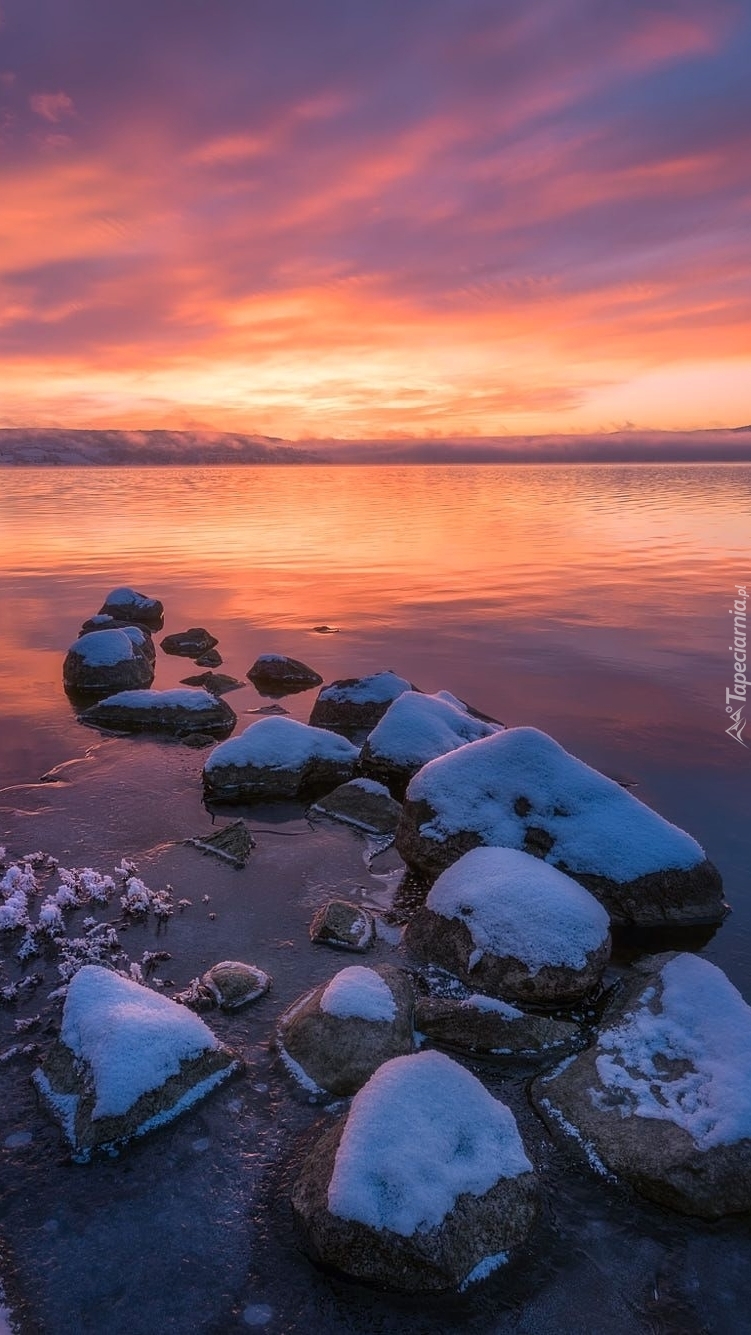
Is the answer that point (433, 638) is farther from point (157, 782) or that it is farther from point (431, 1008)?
point (431, 1008)

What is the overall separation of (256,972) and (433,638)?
17.4 meters

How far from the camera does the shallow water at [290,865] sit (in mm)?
4930

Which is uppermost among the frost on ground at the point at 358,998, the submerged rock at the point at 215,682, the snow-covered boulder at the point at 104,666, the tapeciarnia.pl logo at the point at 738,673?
the snow-covered boulder at the point at 104,666

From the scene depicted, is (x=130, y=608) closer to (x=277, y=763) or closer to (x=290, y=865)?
(x=277, y=763)

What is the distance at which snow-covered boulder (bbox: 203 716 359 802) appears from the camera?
12.4 metres

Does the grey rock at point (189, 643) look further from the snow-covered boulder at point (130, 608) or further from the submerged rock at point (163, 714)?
the submerged rock at point (163, 714)

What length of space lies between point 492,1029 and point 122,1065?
3.21 meters

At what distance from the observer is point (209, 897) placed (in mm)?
9398

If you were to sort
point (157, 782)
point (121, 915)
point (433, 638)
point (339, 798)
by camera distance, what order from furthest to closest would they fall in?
1. point (433, 638)
2. point (157, 782)
3. point (339, 798)
4. point (121, 915)

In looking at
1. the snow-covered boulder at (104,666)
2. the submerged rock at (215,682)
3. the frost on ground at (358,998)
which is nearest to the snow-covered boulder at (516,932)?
the frost on ground at (358,998)

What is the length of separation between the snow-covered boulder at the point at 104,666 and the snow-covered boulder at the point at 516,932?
1195 cm

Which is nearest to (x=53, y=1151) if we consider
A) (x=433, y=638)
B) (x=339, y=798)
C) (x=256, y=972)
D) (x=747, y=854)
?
(x=256, y=972)

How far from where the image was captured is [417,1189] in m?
5.05

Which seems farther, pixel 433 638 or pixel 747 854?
pixel 433 638
